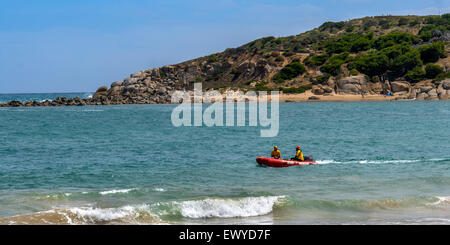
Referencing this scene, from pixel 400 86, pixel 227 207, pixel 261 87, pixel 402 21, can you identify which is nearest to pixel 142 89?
pixel 261 87

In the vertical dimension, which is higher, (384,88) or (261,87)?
(261,87)

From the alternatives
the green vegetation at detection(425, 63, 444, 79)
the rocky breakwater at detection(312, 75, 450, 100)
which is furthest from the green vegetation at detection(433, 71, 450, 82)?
the green vegetation at detection(425, 63, 444, 79)

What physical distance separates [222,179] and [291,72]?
83255mm

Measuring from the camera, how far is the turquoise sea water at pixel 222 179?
1515 cm

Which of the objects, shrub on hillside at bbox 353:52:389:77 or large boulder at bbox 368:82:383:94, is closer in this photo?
large boulder at bbox 368:82:383:94

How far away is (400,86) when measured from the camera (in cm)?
8756

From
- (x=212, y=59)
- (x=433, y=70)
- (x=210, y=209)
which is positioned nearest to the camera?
(x=210, y=209)

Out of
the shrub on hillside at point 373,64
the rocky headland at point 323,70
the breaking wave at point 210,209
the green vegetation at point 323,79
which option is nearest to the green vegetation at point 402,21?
the rocky headland at point 323,70

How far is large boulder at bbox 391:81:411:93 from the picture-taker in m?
87.1

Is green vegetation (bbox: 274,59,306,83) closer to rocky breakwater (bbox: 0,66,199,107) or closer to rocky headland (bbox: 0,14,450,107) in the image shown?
rocky headland (bbox: 0,14,450,107)

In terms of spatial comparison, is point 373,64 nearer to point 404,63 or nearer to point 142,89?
point 404,63

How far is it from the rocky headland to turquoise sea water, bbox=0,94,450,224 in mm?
49466

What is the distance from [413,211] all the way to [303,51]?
10022 centimetres

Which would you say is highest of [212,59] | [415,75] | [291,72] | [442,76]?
[212,59]
